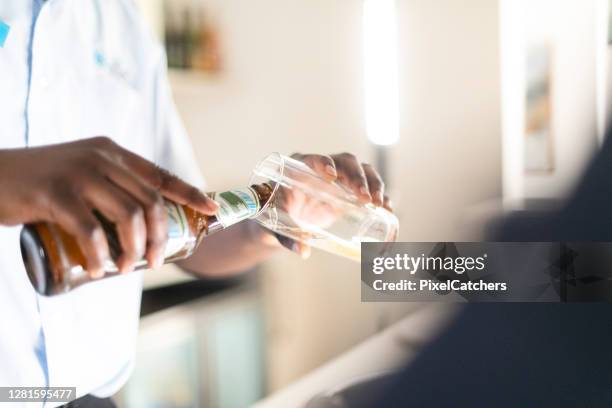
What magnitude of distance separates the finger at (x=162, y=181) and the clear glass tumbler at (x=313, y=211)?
0.25 metres

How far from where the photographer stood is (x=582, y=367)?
3.34 feet

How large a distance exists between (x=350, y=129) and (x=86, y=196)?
106 centimetres

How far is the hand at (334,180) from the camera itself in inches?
A: 33.4

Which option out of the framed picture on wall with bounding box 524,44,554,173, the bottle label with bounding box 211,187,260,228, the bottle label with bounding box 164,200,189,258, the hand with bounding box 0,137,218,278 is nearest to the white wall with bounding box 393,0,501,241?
the framed picture on wall with bounding box 524,44,554,173

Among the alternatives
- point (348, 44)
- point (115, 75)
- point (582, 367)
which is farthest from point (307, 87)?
point (582, 367)

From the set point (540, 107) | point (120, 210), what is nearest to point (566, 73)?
point (540, 107)

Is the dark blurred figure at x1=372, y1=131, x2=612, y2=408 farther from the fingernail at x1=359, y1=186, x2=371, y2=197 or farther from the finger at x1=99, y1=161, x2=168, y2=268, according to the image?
the finger at x1=99, y1=161, x2=168, y2=268

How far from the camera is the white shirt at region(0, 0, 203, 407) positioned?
2.68 feet

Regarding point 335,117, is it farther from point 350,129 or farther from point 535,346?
point 535,346

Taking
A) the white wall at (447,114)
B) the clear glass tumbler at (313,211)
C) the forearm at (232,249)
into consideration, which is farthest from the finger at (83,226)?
the white wall at (447,114)

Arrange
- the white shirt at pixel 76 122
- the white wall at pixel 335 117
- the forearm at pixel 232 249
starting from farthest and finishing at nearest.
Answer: the white wall at pixel 335 117 < the forearm at pixel 232 249 < the white shirt at pixel 76 122

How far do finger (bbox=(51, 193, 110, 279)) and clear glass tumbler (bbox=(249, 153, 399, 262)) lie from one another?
33cm

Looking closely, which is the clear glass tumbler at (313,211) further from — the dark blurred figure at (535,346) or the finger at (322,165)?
the dark blurred figure at (535,346)

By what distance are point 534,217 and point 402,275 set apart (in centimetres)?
25
